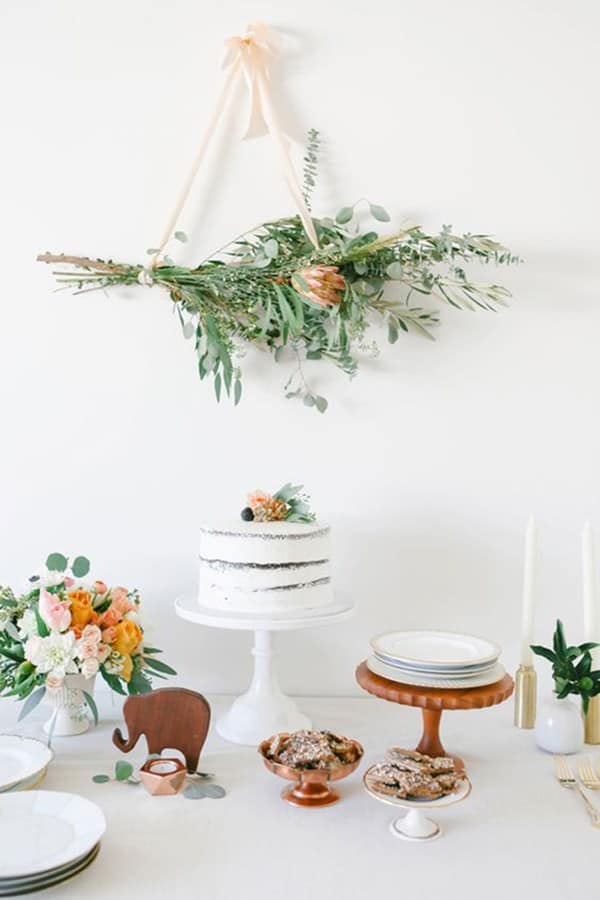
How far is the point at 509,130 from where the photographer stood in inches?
62.6

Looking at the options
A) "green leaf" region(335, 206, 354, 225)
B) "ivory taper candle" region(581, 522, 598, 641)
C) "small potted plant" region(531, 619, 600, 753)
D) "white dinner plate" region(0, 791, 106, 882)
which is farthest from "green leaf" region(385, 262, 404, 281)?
"white dinner plate" region(0, 791, 106, 882)

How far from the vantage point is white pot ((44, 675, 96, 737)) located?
1364 millimetres

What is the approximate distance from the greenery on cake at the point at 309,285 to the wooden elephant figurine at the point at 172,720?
570mm

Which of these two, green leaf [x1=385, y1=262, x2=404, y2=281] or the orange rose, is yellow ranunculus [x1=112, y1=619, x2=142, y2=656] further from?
green leaf [x1=385, y1=262, x2=404, y2=281]

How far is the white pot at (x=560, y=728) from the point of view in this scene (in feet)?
4.38

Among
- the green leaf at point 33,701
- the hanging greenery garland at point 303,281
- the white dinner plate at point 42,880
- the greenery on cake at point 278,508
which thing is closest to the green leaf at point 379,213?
the hanging greenery garland at point 303,281

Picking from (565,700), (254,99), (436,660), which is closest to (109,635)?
(436,660)

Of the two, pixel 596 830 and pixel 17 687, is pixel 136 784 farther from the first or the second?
pixel 596 830

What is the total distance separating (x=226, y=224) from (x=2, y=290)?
1.46ft

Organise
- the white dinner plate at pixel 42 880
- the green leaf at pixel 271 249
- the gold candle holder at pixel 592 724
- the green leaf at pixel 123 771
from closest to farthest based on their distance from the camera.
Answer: the white dinner plate at pixel 42 880
the green leaf at pixel 123 771
the gold candle holder at pixel 592 724
the green leaf at pixel 271 249

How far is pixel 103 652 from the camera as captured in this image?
4.35ft

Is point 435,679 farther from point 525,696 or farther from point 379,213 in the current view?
point 379,213

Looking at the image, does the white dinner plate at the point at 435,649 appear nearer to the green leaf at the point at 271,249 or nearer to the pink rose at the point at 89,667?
the pink rose at the point at 89,667

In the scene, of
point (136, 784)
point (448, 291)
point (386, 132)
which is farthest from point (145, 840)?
point (386, 132)
